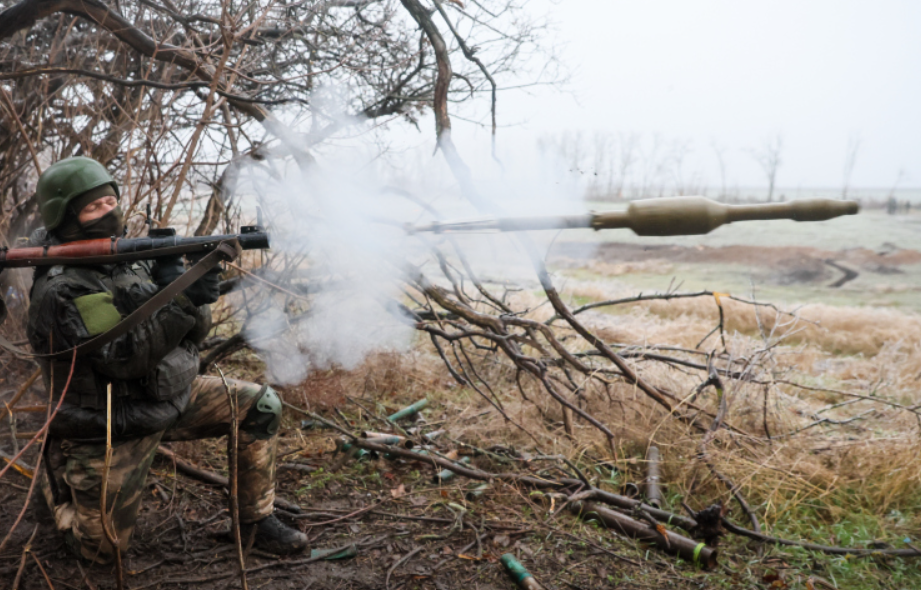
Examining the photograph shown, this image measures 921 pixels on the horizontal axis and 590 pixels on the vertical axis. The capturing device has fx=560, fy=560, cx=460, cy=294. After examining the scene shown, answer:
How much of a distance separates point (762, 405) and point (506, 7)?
12.6 ft

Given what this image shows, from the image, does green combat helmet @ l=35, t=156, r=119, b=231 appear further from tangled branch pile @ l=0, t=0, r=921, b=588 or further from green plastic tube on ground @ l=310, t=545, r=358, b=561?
green plastic tube on ground @ l=310, t=545, r=358, b=561

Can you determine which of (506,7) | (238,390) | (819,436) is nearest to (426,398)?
(238,390)

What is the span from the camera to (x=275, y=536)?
2854 millimetres

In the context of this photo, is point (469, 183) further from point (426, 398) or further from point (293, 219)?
point (426, 398)

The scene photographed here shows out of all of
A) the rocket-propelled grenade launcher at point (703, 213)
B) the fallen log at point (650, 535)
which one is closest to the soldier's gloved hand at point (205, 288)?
the rocket-propelled grenade launcher at point (703, 213)

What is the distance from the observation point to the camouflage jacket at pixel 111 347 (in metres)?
2.28

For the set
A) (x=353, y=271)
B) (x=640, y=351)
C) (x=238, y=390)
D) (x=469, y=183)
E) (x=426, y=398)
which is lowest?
(x=426, y=398)

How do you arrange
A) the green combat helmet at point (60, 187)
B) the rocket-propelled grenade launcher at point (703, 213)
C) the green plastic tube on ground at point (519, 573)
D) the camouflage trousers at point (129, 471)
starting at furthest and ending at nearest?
the green plastic tube on ground at point (519, 573)
the camouflage trousers at point (129, 471)
the green combat helmet at point (60, 187)
the rocket-propelled grenade launcher at point (703, 213)

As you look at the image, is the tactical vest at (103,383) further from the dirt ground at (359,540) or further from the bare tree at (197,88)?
the bare tree at (197,88)

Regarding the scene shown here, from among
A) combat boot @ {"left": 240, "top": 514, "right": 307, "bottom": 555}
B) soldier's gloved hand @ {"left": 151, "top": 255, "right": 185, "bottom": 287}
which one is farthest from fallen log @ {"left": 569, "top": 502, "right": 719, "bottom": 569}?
soldier's gloved hand @ {"left": 151, "top": 255, "right": 185, "bottom": 287}

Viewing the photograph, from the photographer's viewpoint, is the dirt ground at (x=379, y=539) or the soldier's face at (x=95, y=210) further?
the dirt ground at (x=379, y=539)

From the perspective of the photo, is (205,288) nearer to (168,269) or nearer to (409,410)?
(168,269)

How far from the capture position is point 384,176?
15.7ft

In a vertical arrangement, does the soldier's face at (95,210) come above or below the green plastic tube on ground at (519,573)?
above
